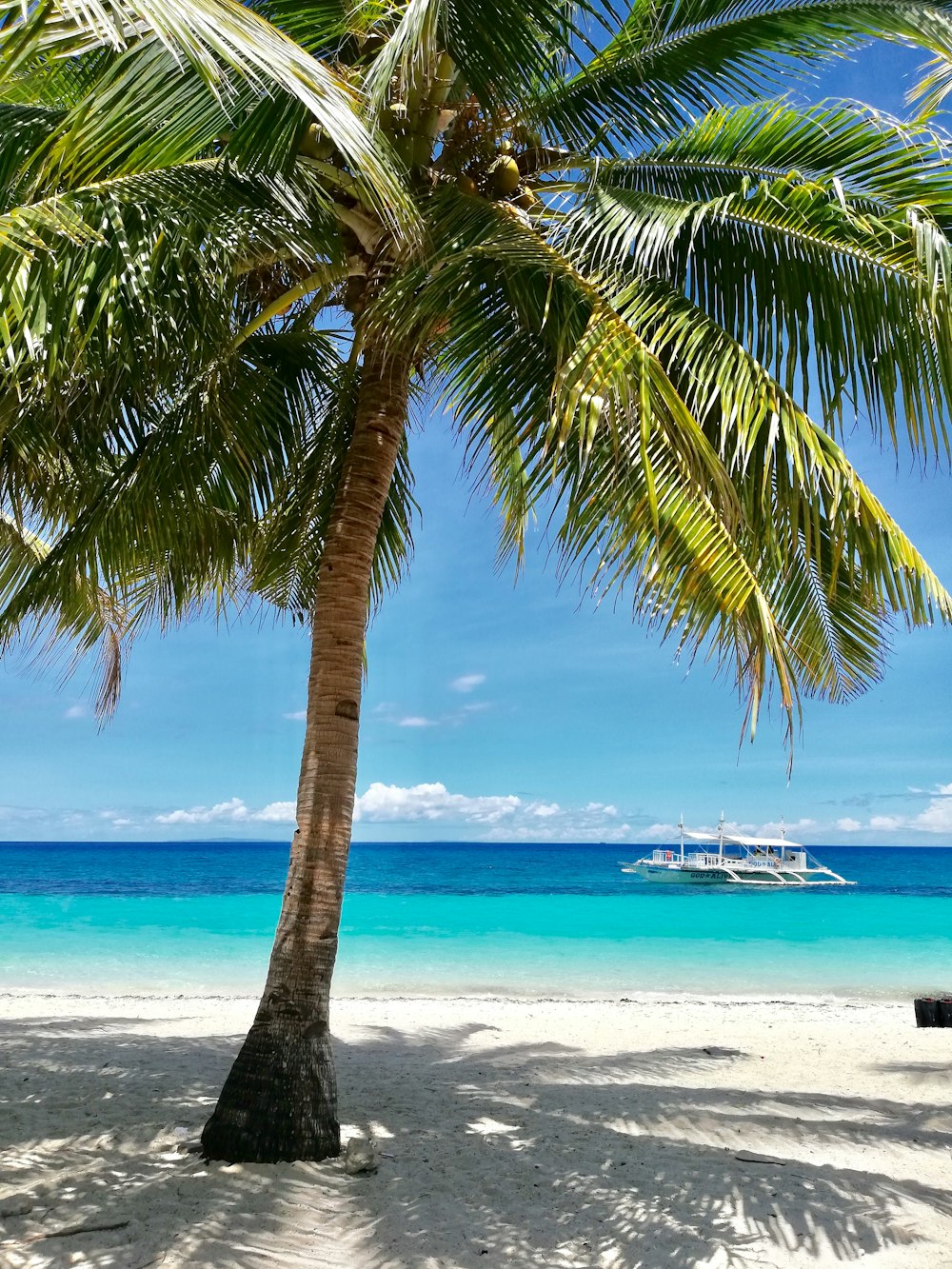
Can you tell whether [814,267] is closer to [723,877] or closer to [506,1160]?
[506,1160]

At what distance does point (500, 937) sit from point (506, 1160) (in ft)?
63.6

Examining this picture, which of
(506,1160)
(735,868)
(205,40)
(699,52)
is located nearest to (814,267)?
(699,52)

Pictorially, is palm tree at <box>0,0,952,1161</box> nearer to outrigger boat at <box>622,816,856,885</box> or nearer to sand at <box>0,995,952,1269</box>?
sand at <box>0,995,952,1269</box>

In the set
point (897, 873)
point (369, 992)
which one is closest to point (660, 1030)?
point (369, 992)

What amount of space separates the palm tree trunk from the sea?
32.8 ft

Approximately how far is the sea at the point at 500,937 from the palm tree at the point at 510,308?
10321 millimetres

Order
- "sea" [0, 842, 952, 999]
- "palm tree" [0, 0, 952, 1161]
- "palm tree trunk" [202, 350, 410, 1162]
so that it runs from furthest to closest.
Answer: "sea" [0, 842, 952, 999]
"palm tree trunk" [202, 350, 410, 1162]
"palm tree" [0, 0, 952, 1161]

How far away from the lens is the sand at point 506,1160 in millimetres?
3643

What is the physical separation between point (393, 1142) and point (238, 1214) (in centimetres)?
122

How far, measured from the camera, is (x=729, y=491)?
3.78 m

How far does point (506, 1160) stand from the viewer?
183 inches

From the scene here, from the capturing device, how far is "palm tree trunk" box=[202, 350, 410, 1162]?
427 cm

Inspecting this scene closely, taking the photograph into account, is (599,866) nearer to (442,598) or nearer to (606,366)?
(442,598)

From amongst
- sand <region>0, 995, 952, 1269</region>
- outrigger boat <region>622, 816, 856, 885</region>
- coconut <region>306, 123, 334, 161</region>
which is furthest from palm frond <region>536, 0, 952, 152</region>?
outrigger boat <region>622, 816, 856, 885</region>
